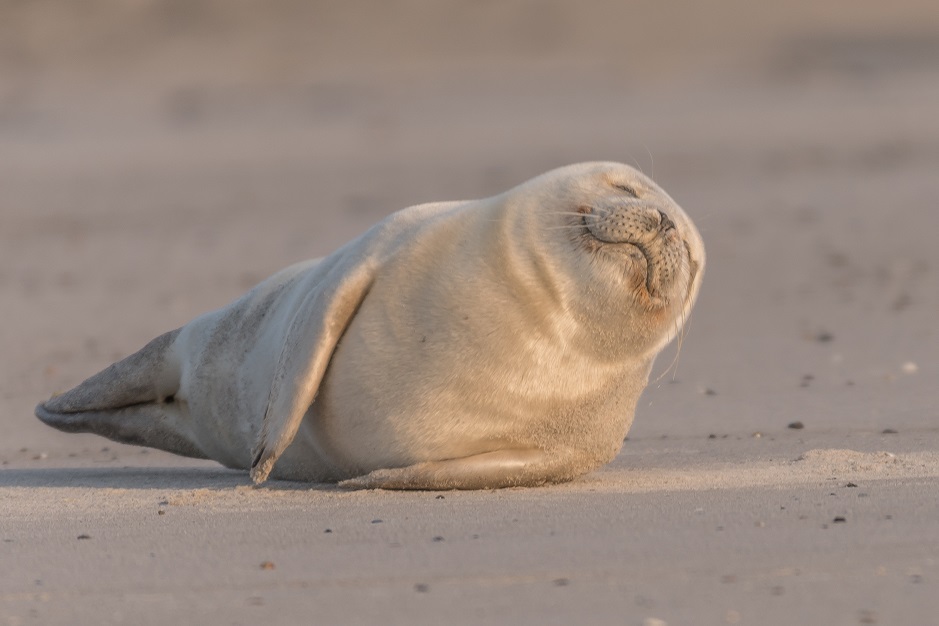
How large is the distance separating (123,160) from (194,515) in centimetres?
1827

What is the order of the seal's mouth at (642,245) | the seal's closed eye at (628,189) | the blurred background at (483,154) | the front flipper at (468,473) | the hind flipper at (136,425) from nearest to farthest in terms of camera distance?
the seal's mouth at (642,245), the front flipper at (468,473), the seal's closed eye at (628,189), the hind flipper at (136,425), the blurred background at (483,154)

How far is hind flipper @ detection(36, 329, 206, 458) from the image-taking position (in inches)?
267

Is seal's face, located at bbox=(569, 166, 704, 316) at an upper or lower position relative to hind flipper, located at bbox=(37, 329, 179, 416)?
upper

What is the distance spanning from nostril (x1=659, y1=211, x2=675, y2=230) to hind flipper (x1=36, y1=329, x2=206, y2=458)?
226 centimetres

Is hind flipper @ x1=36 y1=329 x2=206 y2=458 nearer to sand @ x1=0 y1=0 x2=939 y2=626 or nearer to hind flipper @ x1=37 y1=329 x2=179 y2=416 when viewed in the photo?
hind flipper @ x1=37 y1=329 x2=179 y2=416

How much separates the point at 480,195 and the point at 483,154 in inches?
182

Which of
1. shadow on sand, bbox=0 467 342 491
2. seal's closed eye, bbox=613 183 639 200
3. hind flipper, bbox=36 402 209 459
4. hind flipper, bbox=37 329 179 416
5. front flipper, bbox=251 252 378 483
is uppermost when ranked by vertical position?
seal's closed eye, bbox=613 183 639 200

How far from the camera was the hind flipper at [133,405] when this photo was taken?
22.3ft

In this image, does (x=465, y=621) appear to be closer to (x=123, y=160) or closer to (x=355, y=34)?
(x=123, y=160)

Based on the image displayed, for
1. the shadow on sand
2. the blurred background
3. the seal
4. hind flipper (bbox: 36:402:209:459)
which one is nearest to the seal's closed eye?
the seal

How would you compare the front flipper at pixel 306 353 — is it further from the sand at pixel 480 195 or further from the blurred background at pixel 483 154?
the blurred background at pixel 483 154

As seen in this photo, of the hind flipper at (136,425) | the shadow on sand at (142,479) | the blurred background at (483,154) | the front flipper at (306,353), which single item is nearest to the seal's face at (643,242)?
the front flipper at (306,353)

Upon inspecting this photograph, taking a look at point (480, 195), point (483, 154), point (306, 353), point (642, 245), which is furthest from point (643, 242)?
point (483, 154)

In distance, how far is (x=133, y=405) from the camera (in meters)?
6.90
